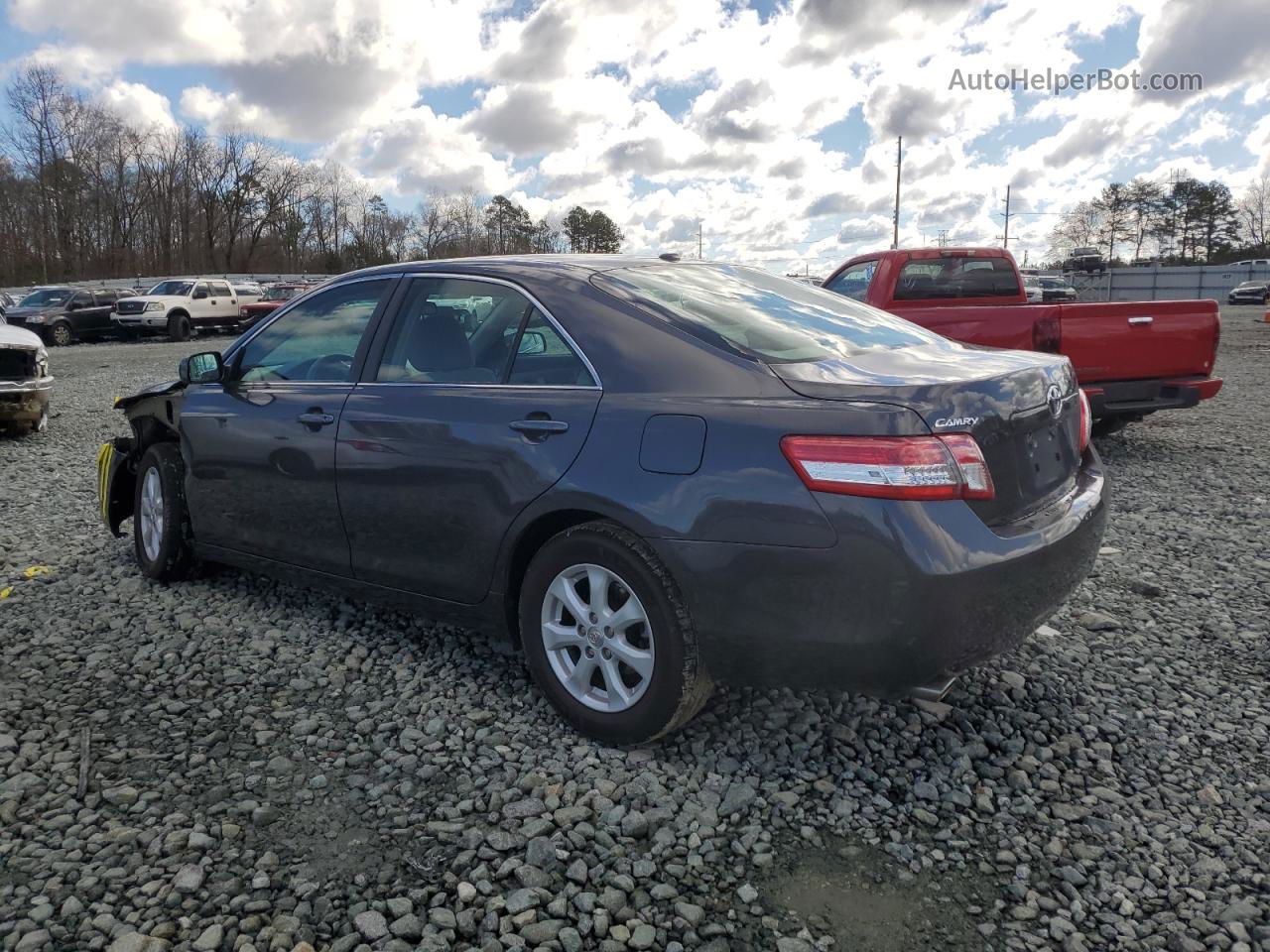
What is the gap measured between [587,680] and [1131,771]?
65.5 inches

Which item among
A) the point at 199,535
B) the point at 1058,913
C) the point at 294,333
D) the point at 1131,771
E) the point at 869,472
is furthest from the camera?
the point at 199,535

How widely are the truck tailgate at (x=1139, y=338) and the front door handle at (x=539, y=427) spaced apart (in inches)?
210

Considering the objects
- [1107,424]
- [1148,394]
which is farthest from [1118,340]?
[1107,424]

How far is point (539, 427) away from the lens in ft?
9.96

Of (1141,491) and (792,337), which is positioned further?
(1141,491)

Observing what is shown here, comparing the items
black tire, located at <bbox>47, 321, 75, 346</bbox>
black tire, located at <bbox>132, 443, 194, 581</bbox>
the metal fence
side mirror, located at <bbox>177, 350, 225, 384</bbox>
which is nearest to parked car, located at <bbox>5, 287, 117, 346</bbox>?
black tire, located at <bbox>47, 321, 75, 346</bbox>

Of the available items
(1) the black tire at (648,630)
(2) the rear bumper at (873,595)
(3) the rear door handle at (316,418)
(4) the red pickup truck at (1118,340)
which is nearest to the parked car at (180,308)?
(4) the red pickup truck at (1118,340)

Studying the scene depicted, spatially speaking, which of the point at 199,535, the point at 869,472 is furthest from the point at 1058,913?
the point at 199,535

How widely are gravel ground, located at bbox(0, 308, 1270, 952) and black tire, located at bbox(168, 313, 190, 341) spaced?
28.3 metres

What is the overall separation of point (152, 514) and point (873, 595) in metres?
3.80

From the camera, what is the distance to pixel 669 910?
2.26 m

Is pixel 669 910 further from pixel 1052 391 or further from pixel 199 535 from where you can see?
pixel 199 535

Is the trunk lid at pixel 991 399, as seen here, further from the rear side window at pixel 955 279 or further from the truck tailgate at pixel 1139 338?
the rear side window at pixel 955 279

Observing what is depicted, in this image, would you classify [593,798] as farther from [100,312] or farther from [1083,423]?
[100,312]
